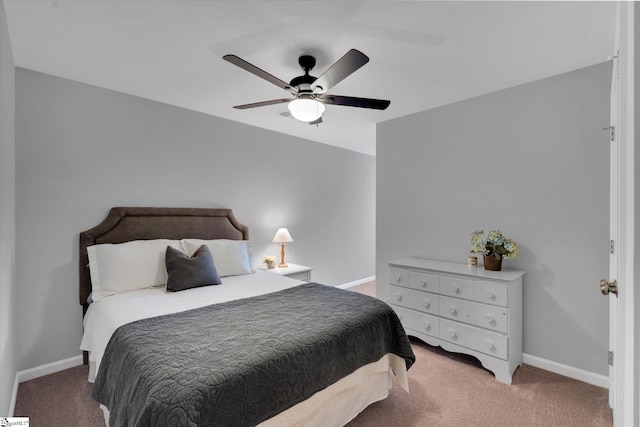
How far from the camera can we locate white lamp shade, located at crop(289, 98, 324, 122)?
2.10 metres

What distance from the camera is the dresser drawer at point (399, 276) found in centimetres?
305

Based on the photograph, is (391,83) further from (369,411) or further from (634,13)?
(369,411)

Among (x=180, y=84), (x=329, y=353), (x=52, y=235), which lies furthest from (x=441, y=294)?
(x=52, y=235)

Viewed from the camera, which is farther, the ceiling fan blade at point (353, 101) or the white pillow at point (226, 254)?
the white pillow at point (226, 254)

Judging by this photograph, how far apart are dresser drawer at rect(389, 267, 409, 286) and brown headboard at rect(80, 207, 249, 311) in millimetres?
1817

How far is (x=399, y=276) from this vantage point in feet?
10.2

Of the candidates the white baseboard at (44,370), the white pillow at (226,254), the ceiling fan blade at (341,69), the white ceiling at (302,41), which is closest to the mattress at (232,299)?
the white pillow at (226,254)

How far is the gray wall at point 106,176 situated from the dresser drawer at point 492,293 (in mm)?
2540

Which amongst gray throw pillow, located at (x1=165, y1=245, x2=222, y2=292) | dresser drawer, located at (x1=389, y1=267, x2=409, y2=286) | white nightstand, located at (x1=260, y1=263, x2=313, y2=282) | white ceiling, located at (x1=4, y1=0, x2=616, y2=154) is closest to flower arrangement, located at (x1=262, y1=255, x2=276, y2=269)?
white nightstand, located at (x1=260, y1=263, x2=313, y2=282)

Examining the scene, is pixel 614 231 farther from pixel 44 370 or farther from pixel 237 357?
pixel 44 370

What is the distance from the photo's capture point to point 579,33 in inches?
76.2

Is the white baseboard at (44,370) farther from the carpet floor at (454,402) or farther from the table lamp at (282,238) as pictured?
the table lamp at (282,238)

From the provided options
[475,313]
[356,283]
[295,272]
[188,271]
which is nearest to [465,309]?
[475,313]

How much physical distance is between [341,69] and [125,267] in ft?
7.58
